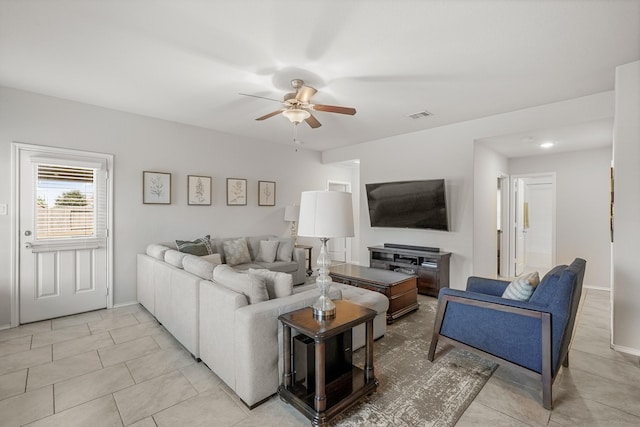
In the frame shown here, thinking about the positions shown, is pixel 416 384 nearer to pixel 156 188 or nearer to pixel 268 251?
pixel 268 251

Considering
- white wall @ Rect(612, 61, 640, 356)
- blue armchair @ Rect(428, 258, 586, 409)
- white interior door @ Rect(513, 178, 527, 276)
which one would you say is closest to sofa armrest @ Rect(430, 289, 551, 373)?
blue armchair @ Rect(428, 258, 586, 409)

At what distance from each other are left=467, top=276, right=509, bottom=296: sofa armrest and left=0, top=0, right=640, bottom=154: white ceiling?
202 centimetres

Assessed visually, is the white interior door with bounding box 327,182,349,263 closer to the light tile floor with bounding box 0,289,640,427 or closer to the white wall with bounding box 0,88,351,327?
the white wall with bounding box 0,88,351,327

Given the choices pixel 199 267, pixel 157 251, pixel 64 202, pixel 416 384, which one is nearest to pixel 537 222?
pixel 416 384

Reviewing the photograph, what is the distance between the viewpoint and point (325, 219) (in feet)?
6.22

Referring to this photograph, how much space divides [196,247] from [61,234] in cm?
153

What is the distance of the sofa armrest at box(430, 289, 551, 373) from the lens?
79.4 inches

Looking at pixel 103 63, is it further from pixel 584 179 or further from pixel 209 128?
pixel 584 179

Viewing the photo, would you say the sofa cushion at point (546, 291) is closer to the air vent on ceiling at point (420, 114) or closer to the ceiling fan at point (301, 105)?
the ceiling fan at point (301, 105)

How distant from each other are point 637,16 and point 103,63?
4.21m

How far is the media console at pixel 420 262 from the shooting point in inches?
172

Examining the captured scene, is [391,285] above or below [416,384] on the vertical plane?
above

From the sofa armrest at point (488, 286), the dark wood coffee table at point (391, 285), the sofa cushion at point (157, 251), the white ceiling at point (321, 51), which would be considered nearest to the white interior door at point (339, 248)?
the dark wood coffee table at point (391, 285)

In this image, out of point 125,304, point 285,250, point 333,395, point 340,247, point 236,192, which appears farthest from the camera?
point 340,247
